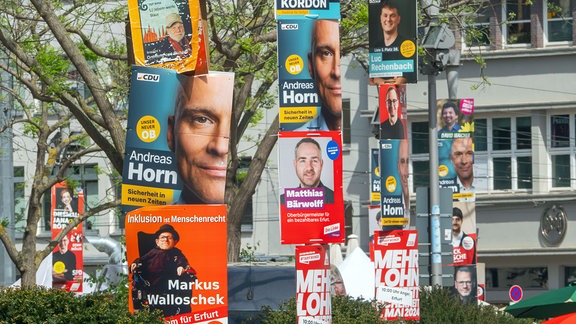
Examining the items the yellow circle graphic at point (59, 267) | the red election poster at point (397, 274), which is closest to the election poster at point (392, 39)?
the red election poster at point (397, 274)

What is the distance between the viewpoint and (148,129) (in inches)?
390

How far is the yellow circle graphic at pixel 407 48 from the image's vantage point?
670 inches

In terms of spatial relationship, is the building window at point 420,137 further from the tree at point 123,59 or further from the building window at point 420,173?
the tree at point 123,59

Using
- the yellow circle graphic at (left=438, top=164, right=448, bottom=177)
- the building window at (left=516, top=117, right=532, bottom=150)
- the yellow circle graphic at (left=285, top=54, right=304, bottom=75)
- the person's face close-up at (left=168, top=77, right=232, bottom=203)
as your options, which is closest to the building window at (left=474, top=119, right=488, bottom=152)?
the building window at (left=516, top=117, right=532, bottom=150)

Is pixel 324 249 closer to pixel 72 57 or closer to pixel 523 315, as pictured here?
pixel 72 57

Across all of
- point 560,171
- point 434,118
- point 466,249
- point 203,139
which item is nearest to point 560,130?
point 560,171

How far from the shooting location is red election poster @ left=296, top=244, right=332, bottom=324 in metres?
12.8

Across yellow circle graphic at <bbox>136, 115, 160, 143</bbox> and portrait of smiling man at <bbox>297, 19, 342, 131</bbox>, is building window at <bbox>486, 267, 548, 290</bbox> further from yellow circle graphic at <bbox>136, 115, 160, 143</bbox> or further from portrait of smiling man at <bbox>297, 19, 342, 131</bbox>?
yellow circle graphic at <bbox>136, 115, 160, 143</bbox>

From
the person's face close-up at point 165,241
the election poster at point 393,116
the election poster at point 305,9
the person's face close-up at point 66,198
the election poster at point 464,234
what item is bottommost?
the election poster at point 464,234

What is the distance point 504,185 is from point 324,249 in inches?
1396

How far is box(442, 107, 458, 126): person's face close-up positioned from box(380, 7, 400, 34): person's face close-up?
11.5m

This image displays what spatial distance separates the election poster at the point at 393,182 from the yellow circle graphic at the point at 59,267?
16294 millimetres

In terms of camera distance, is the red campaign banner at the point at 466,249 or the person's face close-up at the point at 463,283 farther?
the red campaign banner at the point at 466,249

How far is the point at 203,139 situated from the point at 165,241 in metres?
0.80
